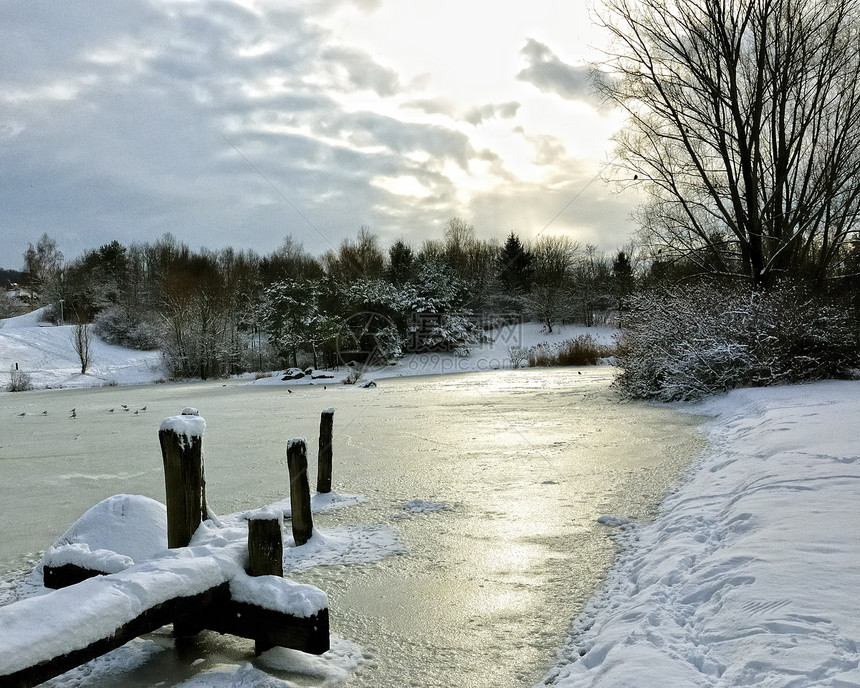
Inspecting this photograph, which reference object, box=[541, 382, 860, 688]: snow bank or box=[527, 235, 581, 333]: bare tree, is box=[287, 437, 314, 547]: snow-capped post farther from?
box=[527, 235, 581, 333]: bare tree

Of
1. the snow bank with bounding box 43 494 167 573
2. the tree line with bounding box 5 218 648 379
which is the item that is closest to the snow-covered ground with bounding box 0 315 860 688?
the snow bank with bounding box 43 494 167 573

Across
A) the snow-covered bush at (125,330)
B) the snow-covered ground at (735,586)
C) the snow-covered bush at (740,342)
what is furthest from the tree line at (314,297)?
the snow-covered ground at (735,586)

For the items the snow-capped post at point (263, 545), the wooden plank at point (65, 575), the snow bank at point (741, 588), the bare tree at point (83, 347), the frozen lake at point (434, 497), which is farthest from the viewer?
the bare tree at point (83, 347)

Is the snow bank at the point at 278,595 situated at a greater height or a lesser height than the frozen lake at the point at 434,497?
greater

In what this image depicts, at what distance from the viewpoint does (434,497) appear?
6418 millimetres

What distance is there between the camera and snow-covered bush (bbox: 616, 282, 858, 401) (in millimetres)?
12461

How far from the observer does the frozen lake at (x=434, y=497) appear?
3.41 meters

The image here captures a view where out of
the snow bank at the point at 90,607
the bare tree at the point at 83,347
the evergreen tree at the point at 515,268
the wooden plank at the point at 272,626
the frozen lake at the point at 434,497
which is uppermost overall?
the evergreen tree at the point at 515,268

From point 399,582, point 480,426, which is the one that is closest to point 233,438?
point 480,426

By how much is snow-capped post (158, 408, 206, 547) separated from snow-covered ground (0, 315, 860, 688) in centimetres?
67

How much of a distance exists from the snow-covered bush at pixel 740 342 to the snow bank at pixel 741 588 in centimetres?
701

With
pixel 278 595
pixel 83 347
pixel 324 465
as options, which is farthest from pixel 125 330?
pixel 278 595

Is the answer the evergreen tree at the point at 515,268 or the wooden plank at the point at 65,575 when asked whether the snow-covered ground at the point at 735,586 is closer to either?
the wooden plank at the point at 65,575

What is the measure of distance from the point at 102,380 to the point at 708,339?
1153 inches
